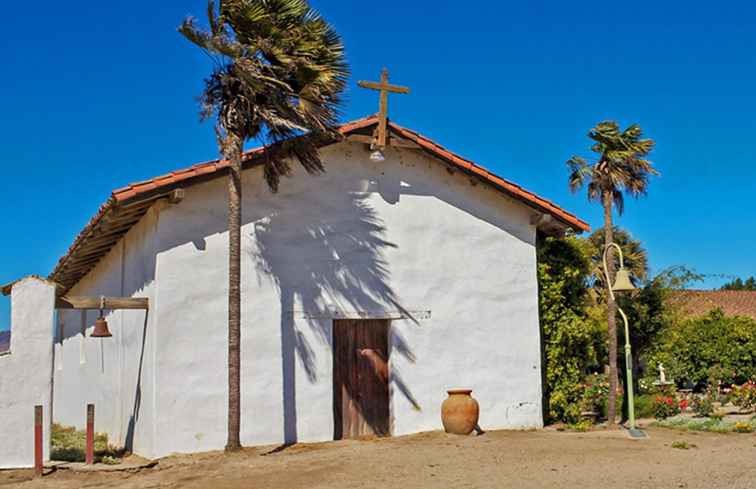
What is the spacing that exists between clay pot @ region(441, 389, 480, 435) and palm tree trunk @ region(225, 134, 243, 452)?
150 inches

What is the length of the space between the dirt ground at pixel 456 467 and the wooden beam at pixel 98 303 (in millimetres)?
2517

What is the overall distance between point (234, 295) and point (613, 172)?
8.82 meters

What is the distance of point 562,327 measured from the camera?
16438 millimetres

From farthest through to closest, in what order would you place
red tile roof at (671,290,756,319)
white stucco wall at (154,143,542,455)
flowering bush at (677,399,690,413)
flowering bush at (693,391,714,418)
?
red tile roof at (671,290,756,319), flowering bush at (677,399,690,413), flowering bush at (693,391,714,418), white stucco wall at (154,143,542,455)

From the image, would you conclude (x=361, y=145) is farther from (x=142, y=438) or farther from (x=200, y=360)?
(x=142, y=438)

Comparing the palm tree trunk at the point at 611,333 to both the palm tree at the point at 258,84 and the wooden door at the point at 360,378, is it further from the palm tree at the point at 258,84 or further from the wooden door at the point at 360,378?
the palm tree at the point at 258,84

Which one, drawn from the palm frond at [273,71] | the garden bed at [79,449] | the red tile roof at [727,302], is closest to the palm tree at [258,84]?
the palm frond at [273,71]

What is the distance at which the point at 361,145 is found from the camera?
1506 cm

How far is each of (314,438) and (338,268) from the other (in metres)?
2.99

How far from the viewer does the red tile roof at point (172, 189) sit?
12641 millimetres

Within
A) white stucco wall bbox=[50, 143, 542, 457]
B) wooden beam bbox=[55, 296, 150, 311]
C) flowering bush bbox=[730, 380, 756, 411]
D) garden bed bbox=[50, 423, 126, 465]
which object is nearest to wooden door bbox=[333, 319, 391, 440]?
white stucco wall bbox=[50, 143, 542, 457]

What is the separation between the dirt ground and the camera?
10.2 m

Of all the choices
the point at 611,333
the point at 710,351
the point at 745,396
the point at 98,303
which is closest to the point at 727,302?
the point at 710,351

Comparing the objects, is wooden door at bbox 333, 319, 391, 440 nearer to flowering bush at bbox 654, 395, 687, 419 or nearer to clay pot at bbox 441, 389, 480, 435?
clay pot at bbox 441, 389, 480, 435
